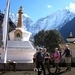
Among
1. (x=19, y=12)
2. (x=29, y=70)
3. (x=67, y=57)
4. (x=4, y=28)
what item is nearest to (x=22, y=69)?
(x=29, y=70)

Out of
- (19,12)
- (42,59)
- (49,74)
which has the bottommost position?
(49,74)

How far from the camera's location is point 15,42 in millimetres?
23328

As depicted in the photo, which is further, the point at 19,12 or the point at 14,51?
the point at 19,12

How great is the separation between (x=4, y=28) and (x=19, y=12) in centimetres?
1264

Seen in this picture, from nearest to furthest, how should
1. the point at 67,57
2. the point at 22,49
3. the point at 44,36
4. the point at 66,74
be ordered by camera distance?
the point at 66,74, the point at 67,57, the point at 22,49, the point at 44,36

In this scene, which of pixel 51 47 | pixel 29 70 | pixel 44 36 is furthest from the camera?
pixel 44 36

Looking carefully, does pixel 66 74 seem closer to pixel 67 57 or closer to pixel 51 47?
pixel 67 57

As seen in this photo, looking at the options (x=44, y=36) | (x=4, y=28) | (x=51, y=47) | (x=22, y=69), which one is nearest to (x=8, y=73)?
(x=22, y=69)

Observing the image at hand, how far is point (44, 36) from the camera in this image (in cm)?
7425

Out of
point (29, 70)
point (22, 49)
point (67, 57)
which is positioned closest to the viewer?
point (67, 57)

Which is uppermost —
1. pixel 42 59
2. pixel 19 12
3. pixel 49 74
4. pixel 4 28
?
pixel 19 12

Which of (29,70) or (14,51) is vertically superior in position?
(14,51)

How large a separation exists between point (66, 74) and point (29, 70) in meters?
3.81

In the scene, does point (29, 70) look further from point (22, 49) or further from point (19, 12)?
point (19, 12)
